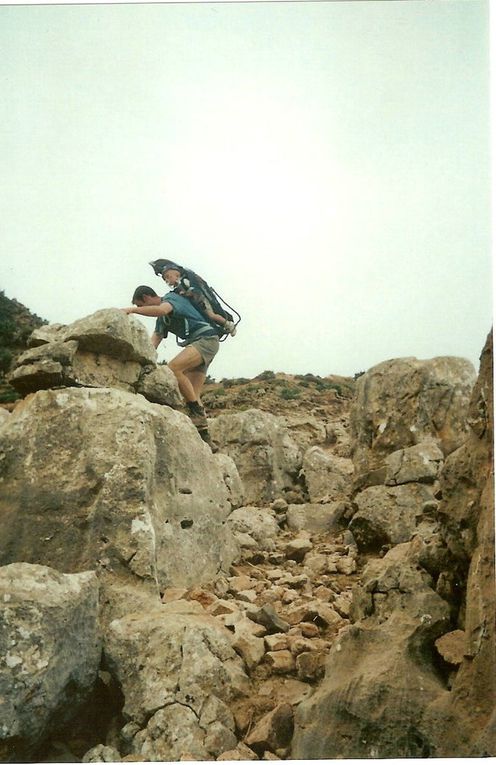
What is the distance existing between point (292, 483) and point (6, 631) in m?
5.05

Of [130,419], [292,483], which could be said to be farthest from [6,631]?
[292,483]

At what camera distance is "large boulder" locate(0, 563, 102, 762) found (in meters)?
3.73

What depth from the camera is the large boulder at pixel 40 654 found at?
373cm

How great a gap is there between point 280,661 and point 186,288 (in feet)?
12.2

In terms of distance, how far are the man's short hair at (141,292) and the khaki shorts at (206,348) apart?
2.63ft

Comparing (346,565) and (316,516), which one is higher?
A: (316,516)

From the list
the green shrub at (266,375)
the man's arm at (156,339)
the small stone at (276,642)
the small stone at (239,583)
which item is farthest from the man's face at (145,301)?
the small stone at (276,642)

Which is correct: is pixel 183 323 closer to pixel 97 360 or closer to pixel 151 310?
pixel 151 310

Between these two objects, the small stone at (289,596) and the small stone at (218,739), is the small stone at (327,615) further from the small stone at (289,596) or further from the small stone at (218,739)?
the small stone at (218,739)

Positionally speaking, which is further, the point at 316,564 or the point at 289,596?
the point at 316,564

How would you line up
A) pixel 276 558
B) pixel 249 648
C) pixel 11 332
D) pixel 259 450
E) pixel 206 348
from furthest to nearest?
pixel 259 450
pixel 11 332
pixel 206 348
pixel 276 558
pixel 249 648

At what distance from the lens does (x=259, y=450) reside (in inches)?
334

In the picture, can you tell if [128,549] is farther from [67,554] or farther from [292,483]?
[292,483]

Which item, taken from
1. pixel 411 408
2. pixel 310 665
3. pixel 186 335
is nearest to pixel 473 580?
pixel 310 665
